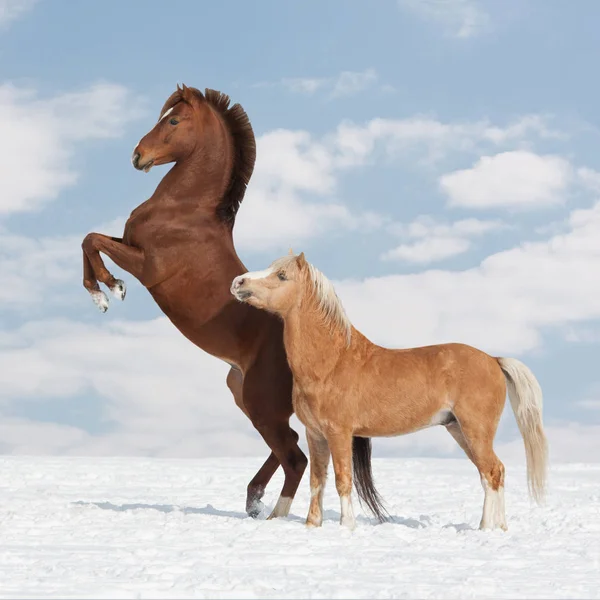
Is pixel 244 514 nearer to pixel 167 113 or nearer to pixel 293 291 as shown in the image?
pixel 293 291

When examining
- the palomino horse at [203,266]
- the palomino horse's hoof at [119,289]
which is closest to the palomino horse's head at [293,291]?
the palomino horse at [203,266]

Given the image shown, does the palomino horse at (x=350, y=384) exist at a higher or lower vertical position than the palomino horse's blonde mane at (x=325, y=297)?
lower

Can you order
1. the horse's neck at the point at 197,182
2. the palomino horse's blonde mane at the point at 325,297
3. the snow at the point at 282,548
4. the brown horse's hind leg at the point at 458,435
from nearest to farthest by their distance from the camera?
the snow at the point at 282,548 → the palomino horse's blonde mane at the point at 325,297 → the brown horse's hind leg at the point at 458,435 → the horse's neck at the point at 197,182

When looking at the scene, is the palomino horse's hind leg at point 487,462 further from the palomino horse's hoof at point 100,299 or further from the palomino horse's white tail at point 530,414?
the palomino horse's hoof at point 100,299

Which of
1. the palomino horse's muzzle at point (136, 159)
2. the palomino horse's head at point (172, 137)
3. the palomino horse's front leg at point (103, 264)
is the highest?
the palomino horse's head at point (172, 137)

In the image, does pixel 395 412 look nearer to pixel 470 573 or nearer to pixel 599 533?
pixel 470 573

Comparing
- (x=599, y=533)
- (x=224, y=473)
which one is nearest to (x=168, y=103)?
(x=599, y=533)

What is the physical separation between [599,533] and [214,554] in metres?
2.97

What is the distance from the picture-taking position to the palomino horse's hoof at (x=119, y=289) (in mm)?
6211

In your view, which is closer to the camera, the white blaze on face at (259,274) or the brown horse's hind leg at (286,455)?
the white blaze on face at (259,274)

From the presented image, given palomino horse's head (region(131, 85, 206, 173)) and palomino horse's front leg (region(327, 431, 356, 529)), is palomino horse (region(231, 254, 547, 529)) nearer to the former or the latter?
palomino horse's front leg (region(327, 431, 356, 529))

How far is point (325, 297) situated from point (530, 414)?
1716 mm

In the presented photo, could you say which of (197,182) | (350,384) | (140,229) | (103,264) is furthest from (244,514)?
(197,182)

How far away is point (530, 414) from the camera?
607 centimetres
